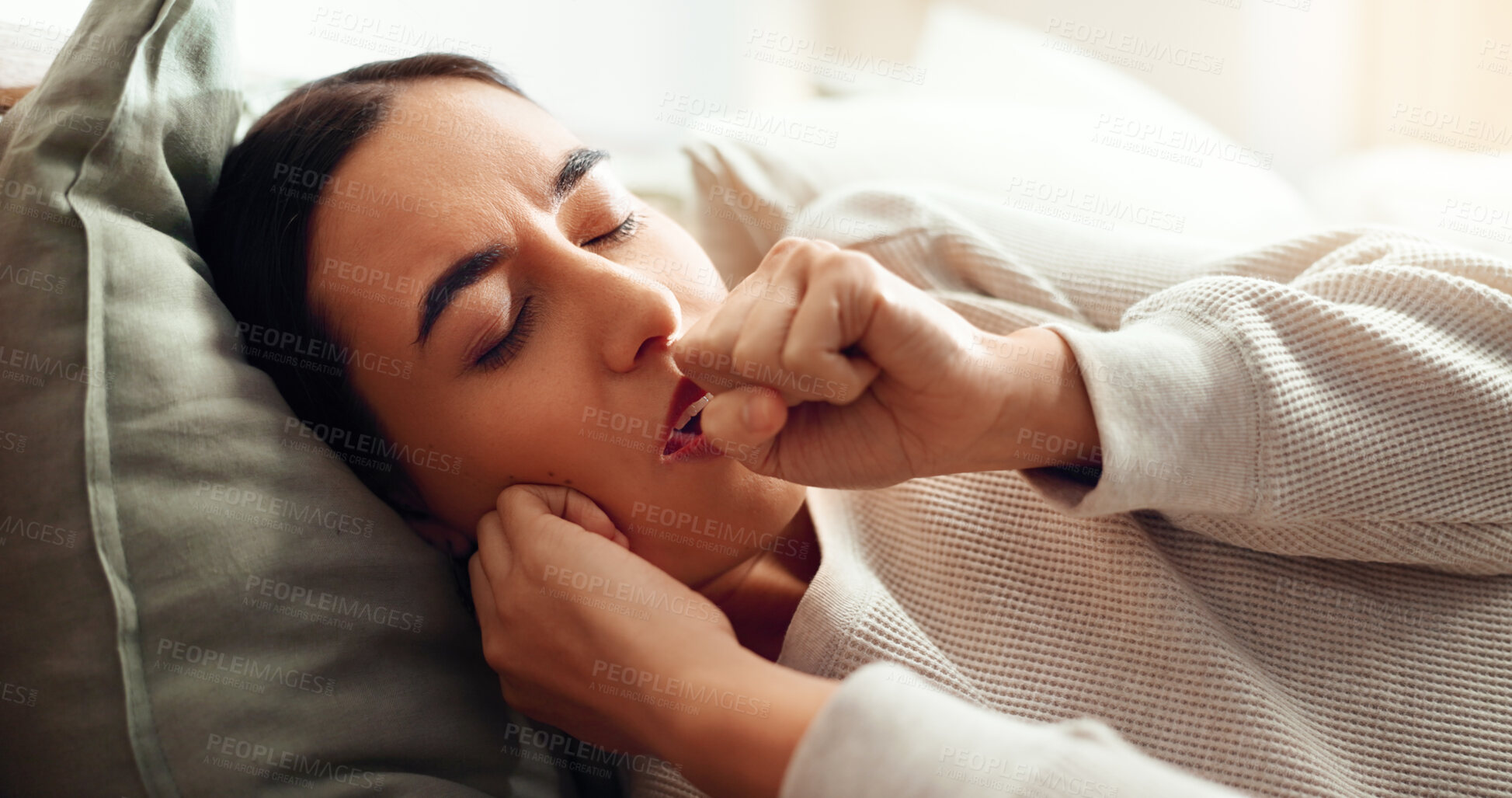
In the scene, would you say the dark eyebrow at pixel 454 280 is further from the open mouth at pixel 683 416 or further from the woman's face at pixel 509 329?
the open mouth at pixel 683 416

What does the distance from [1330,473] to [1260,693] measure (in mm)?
240

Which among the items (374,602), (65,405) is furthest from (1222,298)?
(65,405)

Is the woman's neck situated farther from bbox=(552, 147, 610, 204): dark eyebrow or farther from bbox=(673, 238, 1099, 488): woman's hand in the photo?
bbox=(552, 147, 610, 204): dark eyebrow

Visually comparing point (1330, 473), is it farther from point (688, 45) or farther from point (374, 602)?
point (688, 45)

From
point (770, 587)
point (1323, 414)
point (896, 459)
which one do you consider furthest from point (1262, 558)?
point (770, 587)

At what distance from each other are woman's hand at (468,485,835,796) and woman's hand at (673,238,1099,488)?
19 cm

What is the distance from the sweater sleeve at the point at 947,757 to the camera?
68 cm

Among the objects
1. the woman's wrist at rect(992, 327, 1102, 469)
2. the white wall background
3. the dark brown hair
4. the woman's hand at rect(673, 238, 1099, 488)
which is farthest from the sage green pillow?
the white wall background

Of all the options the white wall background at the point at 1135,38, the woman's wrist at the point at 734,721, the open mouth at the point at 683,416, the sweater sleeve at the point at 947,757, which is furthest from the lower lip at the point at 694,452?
the white wall background at the point at 1135,38

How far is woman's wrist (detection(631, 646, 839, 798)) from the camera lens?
813mm

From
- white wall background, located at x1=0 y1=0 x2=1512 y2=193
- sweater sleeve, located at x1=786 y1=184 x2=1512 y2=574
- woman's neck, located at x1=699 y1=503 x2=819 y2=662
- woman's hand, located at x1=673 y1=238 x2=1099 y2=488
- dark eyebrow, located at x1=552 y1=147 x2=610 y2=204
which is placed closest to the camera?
woman's hand, located at x1=673 y1=238 x2=1099 y2=488

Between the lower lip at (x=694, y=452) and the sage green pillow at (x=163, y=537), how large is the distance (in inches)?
13.5

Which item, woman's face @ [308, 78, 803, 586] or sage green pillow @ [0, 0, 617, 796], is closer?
sage green pillow @ [0, 0, 617, 796]

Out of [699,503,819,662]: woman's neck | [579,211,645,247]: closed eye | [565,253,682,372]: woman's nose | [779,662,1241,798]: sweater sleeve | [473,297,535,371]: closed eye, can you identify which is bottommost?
[699,503,819,662]: woman's neck
